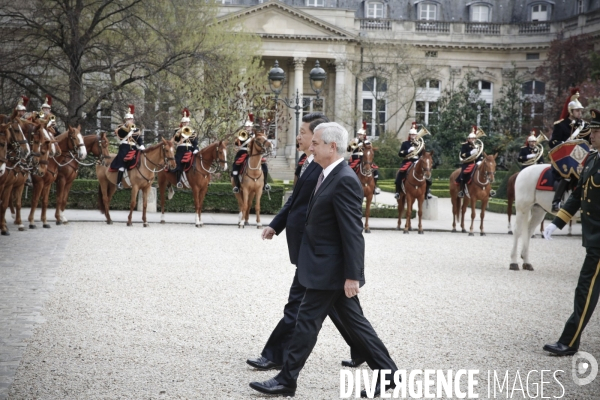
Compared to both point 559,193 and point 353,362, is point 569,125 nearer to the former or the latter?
point 559,193

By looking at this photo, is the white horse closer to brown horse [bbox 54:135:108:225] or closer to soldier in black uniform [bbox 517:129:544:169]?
soldier in black uniform [bbox 517:129:544:169]

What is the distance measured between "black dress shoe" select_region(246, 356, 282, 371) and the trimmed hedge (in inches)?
693

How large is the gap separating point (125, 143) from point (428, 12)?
43592mm

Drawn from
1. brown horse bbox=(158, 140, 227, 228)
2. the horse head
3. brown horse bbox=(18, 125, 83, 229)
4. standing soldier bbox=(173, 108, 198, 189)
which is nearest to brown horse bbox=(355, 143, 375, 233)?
brown horse bbox=(158, 140, 227, 228)

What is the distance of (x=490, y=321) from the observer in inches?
339

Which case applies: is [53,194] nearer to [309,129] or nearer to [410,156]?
[410,156]

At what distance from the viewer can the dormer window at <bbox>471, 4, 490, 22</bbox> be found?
5859 centimetres

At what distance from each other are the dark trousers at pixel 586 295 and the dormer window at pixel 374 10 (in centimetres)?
5261

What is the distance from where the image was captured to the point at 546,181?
40.1 feet

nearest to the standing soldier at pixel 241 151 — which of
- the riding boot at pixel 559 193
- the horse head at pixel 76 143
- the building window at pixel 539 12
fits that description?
the horse head at pixel 76 143

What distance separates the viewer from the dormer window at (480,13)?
58.6m

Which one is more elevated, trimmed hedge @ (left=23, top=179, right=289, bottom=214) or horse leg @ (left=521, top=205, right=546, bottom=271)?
horse leg @ (left=521, top=205, right=546, bottom=271)

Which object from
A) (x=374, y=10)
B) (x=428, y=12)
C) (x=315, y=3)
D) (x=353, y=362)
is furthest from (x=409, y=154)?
(x=428, y=12)

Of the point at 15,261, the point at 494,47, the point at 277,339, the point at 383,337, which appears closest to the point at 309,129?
the point at 277,339
